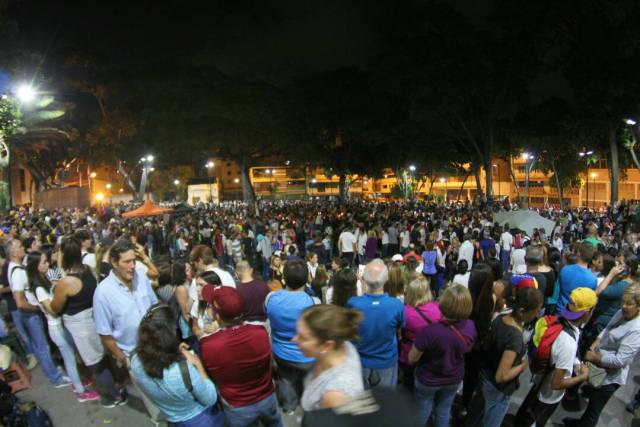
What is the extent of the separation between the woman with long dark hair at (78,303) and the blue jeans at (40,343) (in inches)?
41.8

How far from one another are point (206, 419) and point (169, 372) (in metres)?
0.52

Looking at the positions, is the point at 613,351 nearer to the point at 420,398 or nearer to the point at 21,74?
the point at 420,398

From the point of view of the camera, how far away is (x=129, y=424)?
4238 millimetres

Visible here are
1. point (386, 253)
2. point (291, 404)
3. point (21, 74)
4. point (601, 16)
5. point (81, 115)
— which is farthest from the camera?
point (81, 115)

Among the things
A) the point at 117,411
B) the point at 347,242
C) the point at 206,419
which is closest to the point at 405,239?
the point at 347,242

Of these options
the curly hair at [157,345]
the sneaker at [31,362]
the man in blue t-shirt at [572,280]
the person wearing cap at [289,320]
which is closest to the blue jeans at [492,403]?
the person wearing cap at [289,320]

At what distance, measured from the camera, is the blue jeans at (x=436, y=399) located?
339 centimetres

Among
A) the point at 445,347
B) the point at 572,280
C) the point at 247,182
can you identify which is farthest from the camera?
the point at 247,182

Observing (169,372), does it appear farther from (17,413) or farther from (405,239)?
(405,239)

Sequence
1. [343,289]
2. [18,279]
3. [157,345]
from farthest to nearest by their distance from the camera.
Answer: [18,279]
[343,289]
[157,345]

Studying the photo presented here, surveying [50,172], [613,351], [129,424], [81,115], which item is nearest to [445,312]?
[613,351]

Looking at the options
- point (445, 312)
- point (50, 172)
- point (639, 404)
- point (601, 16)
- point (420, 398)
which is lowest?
point (639, 404)

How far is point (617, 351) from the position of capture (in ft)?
11.7

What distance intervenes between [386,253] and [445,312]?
32.4 ft
